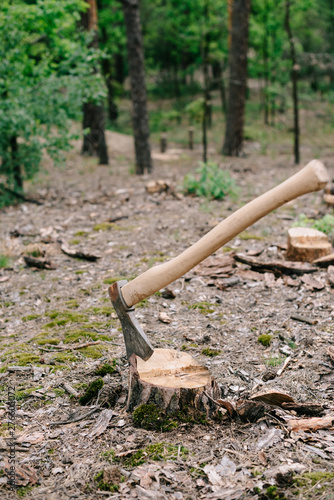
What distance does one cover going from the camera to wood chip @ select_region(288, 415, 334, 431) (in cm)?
247

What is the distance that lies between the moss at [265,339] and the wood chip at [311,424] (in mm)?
1020

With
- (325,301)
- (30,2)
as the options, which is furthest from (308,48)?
(325,301)

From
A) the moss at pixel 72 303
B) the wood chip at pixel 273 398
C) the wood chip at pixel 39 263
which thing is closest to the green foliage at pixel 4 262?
the wood chip at pixel 39 263

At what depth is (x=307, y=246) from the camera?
5070mm

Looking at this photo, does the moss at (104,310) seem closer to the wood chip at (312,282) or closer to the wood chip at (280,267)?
the wood chip at (280,267)

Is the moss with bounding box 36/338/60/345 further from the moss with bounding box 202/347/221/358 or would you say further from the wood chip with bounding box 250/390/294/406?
the wood chip with bounding box 250/390/294/406

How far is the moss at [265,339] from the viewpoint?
11.6ft

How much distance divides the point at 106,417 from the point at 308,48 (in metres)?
31.1

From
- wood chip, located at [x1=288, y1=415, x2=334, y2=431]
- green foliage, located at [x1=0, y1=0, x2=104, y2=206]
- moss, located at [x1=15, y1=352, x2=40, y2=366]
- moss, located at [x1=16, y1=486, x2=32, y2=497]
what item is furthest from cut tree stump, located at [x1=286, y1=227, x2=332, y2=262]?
green foliage, located at [x1=0, y1=0, x2=104, y2=206]

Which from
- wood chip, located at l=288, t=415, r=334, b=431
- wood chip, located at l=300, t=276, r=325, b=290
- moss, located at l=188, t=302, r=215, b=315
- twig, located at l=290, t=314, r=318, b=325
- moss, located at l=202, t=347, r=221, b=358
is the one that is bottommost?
moss, located at l=188, t=302, r=215, b=315

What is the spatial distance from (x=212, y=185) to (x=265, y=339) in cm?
512

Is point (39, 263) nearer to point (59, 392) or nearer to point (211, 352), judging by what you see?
point (59, 392)

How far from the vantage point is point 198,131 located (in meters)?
22.0

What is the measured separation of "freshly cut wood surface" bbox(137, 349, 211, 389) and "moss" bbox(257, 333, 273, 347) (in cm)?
89
